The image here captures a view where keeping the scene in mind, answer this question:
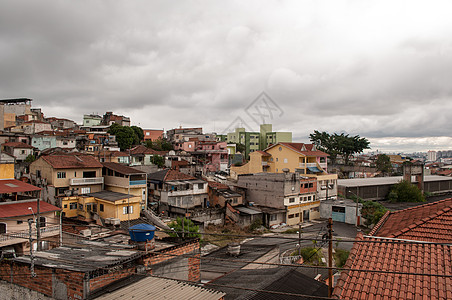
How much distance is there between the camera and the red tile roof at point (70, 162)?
24375mm

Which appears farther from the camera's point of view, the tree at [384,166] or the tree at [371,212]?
the tree at [384,166]

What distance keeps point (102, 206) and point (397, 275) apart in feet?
73.2

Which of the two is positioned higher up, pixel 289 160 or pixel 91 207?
pixel 289 160

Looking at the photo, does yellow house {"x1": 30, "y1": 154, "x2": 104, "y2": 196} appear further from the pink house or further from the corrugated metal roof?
the pink house

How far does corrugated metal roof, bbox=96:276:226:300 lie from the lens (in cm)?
618

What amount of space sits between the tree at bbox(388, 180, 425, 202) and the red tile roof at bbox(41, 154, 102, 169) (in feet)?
119

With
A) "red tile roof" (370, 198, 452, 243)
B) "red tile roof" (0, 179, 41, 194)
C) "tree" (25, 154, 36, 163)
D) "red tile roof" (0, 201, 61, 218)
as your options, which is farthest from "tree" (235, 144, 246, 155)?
"red tile roof" (370, 198, 452, 243)

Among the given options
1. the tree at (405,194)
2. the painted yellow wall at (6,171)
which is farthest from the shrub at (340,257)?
the tree at (405,194)

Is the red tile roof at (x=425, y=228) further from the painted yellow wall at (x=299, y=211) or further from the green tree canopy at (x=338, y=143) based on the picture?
the green tree canopy at (x=338, y=143)

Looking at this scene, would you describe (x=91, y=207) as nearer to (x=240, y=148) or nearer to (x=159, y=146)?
(x=159, y=146)

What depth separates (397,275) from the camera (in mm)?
5223

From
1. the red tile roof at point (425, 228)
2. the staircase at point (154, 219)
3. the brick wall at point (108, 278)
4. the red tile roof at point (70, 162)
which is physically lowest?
the staircase at point (154, 219)

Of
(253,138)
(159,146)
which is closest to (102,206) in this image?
(159,146)

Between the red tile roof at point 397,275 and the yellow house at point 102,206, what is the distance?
65.0 ft
